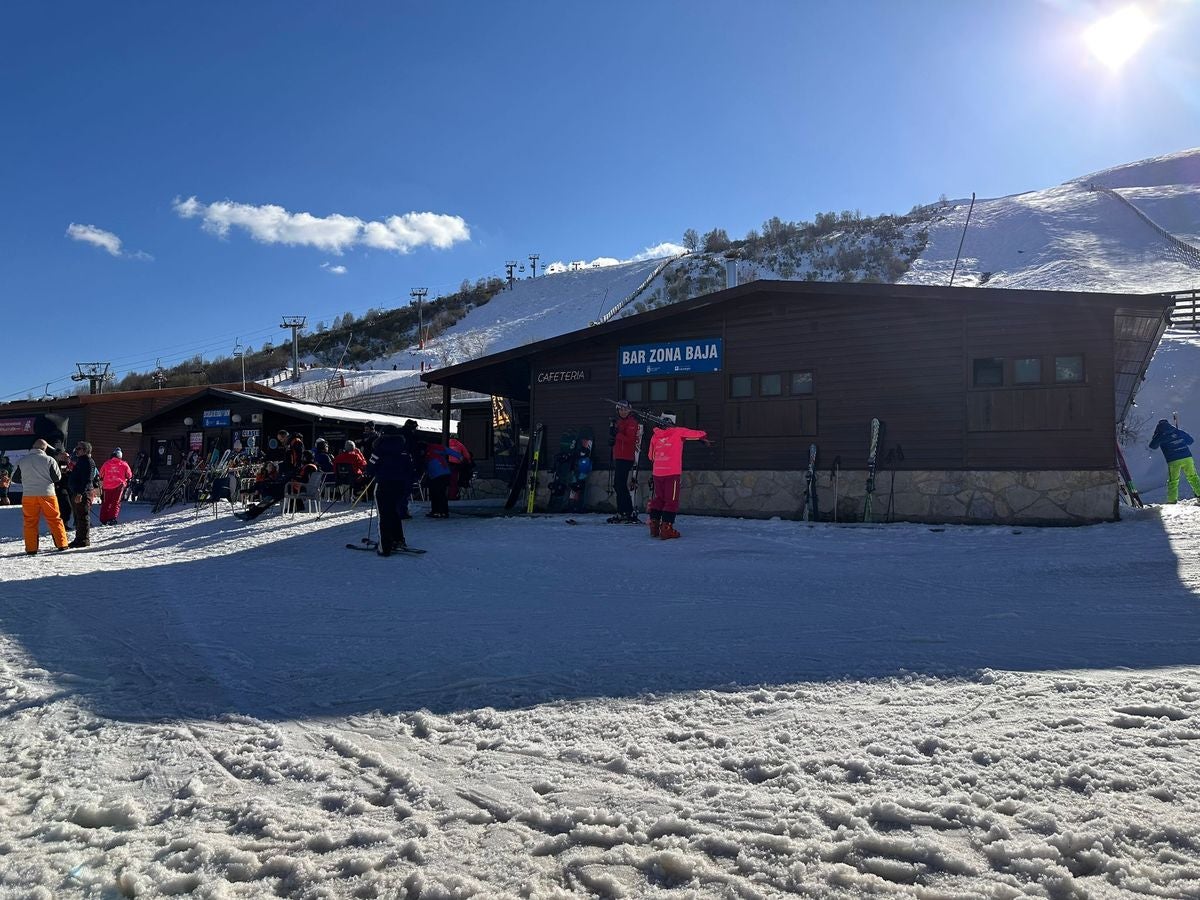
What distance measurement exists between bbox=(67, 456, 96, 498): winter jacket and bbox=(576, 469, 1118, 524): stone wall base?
357 inches

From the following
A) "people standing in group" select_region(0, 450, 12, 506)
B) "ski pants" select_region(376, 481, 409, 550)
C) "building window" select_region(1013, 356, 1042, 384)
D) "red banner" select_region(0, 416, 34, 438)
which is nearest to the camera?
"ski pants" select_region(376, 481, 409, 550)

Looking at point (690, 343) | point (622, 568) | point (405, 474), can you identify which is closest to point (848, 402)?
point (690, 343)

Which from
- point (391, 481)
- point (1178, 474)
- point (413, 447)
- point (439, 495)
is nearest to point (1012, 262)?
point (1178, 474)

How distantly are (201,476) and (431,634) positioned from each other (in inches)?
672

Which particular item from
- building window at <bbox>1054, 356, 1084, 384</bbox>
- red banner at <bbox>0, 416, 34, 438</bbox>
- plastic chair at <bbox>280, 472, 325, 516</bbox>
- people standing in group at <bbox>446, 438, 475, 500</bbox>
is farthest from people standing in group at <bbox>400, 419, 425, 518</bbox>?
red banner at <bbox>0, 416, 34, 438</bbox>

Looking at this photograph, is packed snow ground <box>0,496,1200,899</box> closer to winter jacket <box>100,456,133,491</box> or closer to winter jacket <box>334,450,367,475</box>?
winter jacket <box>334,450,367,475</box>

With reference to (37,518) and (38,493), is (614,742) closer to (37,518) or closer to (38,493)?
Answer: (37,518)

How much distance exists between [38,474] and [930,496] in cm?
1323

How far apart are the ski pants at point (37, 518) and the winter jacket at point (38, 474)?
0.32 feet

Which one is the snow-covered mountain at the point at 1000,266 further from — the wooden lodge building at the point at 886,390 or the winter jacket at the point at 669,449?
the winter jacket at the point at 669,449

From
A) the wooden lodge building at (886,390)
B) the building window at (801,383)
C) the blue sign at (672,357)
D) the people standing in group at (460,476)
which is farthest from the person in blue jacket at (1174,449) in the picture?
the people standing in group at (460,476)

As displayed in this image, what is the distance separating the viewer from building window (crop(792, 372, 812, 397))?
13.2 meters

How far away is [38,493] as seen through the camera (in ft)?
35.0

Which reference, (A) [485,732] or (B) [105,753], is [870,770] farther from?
(B) [105,753]
